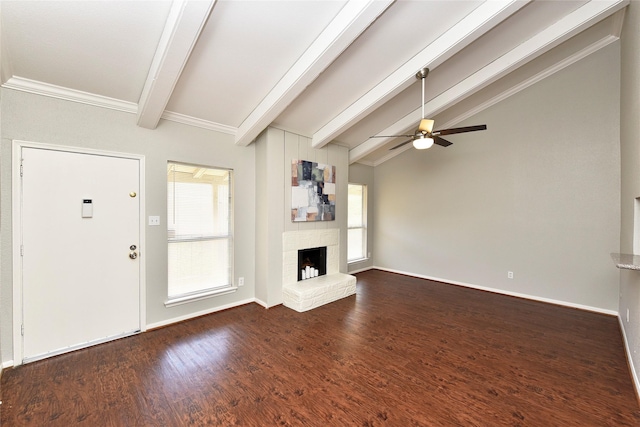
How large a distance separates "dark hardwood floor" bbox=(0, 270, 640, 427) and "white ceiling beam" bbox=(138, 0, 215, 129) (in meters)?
2.61

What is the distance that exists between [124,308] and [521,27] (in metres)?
5.65

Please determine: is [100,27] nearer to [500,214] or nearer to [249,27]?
[249,27]

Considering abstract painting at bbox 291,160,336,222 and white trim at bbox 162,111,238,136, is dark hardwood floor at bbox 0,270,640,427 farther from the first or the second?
white trim at bbox 162,111,238,136

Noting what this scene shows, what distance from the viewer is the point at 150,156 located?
3164 millimetres

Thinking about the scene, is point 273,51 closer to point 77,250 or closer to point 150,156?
point 150,156

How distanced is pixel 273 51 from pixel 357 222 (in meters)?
4.39

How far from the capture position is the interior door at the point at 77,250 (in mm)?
2531

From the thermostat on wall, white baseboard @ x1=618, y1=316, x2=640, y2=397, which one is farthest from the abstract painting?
white baseboard @ x1=618, y1=316, x2=640, y2=397

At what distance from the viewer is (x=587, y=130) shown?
150 inches

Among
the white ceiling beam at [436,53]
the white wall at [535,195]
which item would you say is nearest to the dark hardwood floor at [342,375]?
the white wall at [535,195]

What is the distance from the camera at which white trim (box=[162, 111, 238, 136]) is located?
10.8ft

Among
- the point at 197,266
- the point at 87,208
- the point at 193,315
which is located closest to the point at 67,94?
the point at 87,208

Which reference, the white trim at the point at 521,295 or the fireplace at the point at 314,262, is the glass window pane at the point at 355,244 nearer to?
the white trim at the point at 521,295

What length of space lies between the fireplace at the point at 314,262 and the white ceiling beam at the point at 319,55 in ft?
7.49
